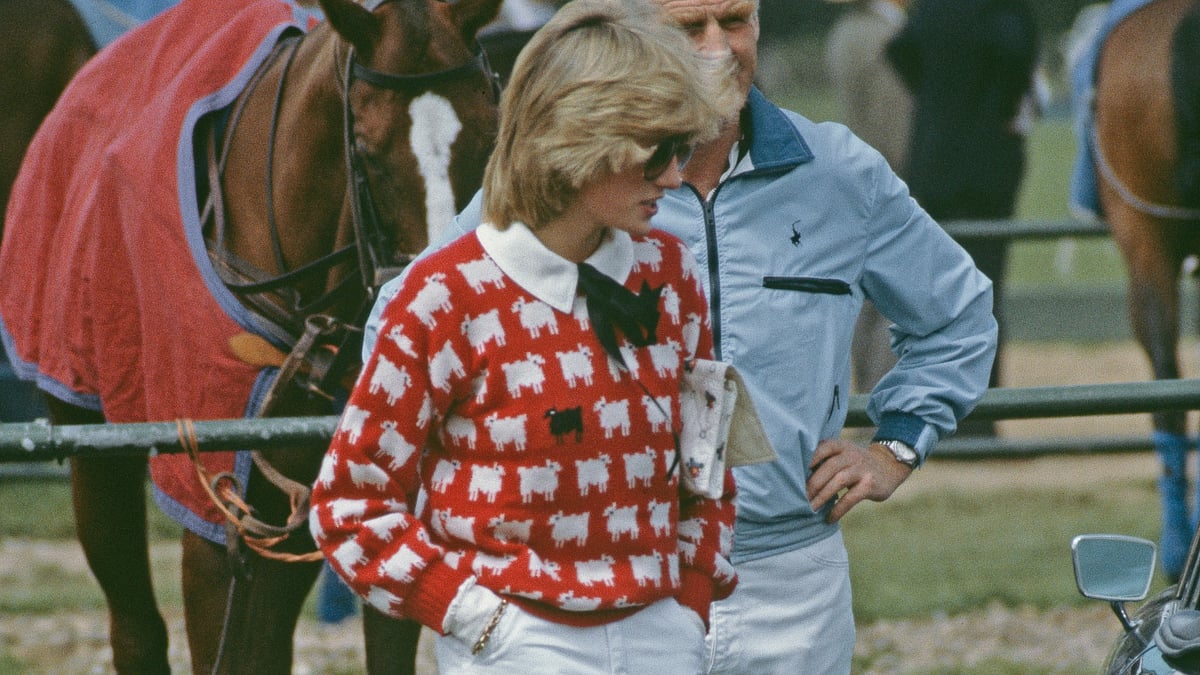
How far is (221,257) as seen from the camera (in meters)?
3.52

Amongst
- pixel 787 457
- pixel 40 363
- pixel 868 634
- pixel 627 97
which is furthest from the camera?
pixel 868 634

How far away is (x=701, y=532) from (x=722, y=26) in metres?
0.75

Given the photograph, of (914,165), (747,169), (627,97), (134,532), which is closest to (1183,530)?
(914,165)

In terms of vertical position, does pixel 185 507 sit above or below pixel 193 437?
below

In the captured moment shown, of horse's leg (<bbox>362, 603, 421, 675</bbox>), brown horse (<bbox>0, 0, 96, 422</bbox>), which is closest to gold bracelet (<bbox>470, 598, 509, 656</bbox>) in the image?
horse's leg (<bbox>362, 603, 421, 675</bbox>)

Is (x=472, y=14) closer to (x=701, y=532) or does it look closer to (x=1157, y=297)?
(x=701, y=532)

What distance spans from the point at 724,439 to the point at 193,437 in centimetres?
111

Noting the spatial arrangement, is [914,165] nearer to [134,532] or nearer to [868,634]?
[868,634]

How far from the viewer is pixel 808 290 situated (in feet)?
8.41

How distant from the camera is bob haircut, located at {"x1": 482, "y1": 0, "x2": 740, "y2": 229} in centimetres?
203

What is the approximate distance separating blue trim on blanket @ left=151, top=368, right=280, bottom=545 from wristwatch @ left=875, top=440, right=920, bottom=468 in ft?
4.46

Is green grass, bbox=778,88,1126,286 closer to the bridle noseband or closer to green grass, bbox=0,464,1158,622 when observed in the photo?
green grass, bbox=0,464,1158,622

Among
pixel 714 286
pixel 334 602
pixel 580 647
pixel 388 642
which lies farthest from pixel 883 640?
pixel 580 647

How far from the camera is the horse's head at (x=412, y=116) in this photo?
3.37 m
